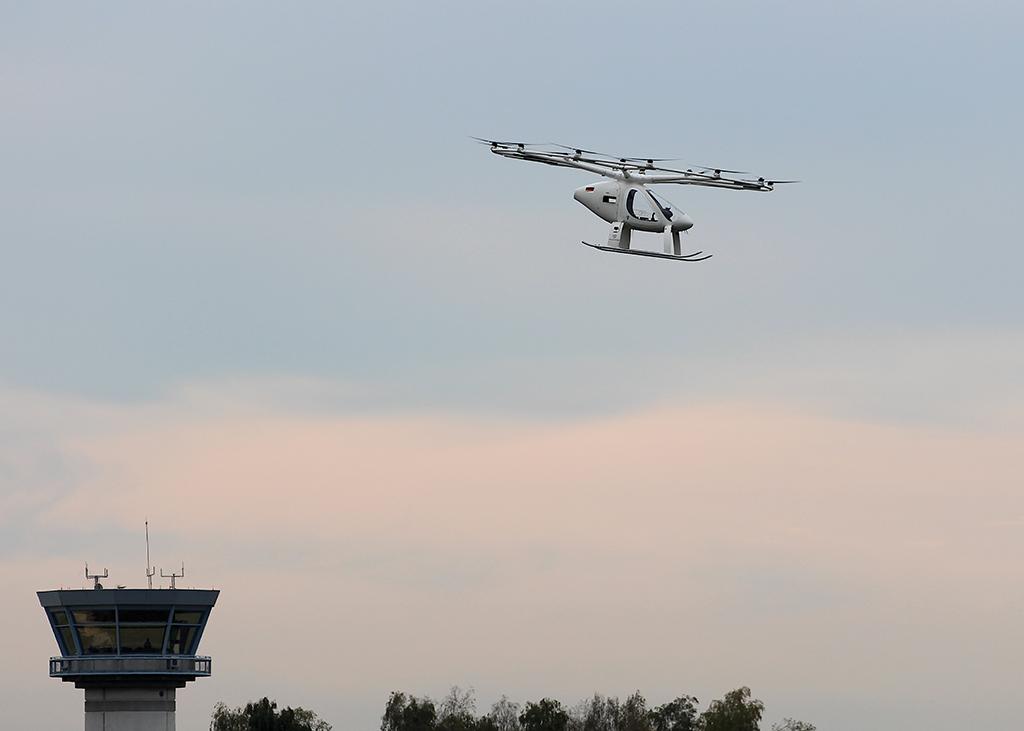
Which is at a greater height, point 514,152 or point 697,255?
point 514,152

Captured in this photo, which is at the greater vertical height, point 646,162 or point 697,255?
point 646,162

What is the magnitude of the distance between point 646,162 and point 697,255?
10059 millimetres

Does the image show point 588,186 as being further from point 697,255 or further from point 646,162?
point 697,255

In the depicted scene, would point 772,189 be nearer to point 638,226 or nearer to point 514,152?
point 638,226

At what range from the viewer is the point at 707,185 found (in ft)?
420

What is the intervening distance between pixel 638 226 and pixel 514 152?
9337 mm

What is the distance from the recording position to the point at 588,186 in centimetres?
13075

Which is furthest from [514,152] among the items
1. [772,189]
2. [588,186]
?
[772,189]

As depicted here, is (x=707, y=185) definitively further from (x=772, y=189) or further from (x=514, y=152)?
(x=514, y=152)

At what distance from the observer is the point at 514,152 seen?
124m

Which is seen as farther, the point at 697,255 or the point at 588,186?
the point at 588,186

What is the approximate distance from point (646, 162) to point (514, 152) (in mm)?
8806

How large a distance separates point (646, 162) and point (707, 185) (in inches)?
158

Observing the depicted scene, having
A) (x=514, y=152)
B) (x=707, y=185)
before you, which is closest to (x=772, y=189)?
(x=707, y=185)
